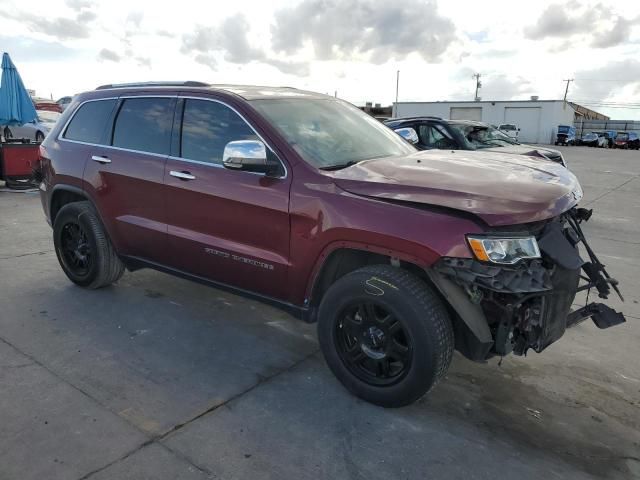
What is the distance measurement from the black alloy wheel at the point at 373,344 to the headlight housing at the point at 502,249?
0.60 meters

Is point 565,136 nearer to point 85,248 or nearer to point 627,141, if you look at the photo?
point 627,141

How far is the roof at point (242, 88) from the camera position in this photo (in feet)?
12.6

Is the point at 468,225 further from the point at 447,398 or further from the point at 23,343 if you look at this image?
the point at 23,343

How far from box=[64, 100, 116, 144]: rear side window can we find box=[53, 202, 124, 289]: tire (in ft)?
1.99

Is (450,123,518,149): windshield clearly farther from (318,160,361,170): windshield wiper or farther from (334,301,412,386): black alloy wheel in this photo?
(334,301,412,386): black alloy wheel

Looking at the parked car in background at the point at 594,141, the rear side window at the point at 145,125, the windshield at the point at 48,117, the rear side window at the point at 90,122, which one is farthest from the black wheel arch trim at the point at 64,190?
the parked car in background at the point at 594,141

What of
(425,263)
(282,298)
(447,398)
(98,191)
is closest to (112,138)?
(98,191)

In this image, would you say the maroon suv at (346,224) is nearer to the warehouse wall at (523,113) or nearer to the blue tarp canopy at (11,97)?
the blue tarp canopy at (11,97)

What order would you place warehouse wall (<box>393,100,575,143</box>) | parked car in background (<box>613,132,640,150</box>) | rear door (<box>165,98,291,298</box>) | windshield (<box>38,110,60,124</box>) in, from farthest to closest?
warehouse wall (<box>393,100,575,143</box>) < parked car in background (<box>613,132,640,150</box>) < windshield (<box>38,110,60,124</box>) < rear door (<box>165,98,291,298</box>)

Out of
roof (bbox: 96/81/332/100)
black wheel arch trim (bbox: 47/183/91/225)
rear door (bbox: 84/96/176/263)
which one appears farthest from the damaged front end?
black wheel arch trim (bbox: 47/183/91/225)

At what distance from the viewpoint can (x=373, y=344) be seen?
10.2 feet

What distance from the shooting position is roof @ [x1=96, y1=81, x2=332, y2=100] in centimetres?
383

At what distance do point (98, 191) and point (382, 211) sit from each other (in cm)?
277

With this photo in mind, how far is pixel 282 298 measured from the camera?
3533 millimetres
